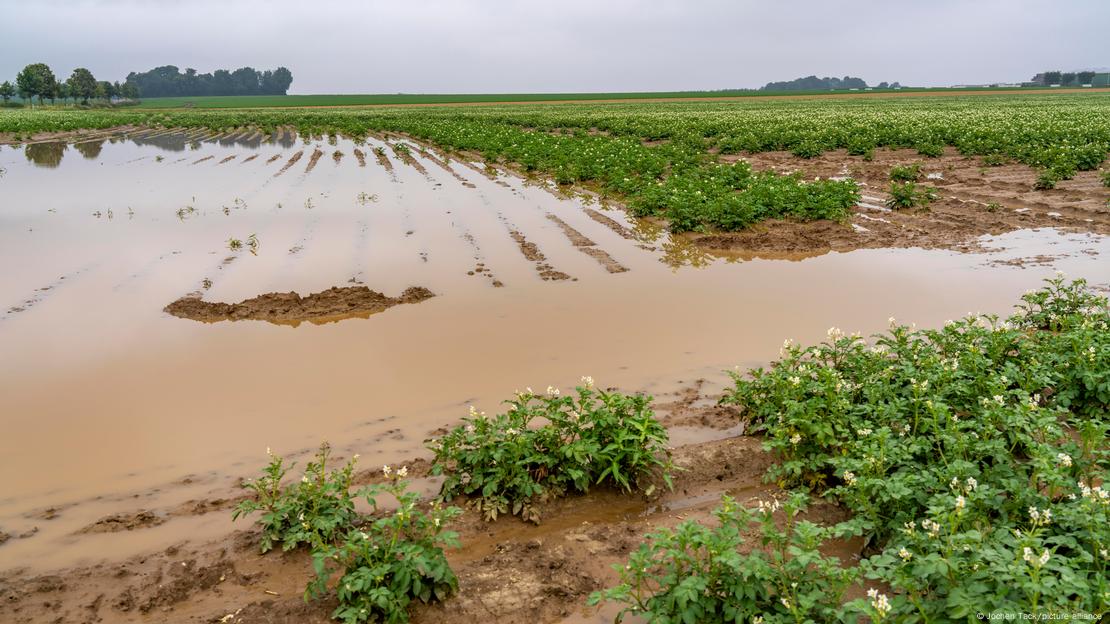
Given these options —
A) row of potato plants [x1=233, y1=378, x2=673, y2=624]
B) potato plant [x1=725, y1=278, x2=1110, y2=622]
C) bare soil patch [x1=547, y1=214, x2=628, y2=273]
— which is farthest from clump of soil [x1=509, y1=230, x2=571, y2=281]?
row of potato plants [x1=233, y1=378, x2=673, y2=624]

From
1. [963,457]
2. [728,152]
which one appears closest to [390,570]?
[963,457]

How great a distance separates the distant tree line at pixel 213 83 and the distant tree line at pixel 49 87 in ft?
145

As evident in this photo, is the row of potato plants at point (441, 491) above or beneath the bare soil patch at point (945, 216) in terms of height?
beneath

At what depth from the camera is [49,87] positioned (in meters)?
107

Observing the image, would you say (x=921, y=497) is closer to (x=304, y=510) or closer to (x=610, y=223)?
(x=304, y=510)

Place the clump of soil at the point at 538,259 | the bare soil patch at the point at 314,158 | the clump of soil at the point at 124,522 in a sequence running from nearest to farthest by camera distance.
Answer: the clump of soil at the point at 124,522 → the clump of soil at the point at 538,259 → the bare soil patch at the point at 314,158

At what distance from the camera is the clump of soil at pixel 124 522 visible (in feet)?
14.4

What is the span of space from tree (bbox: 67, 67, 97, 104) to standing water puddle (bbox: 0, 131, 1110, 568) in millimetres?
129128

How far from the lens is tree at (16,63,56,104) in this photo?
105 metres

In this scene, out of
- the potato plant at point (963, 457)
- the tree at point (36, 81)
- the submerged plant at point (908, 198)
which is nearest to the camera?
the potato plant at point (963, 457)

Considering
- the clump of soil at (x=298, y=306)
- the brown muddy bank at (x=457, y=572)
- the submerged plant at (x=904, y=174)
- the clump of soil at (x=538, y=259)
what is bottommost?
the brown muddy bank at (x=457, y=572)

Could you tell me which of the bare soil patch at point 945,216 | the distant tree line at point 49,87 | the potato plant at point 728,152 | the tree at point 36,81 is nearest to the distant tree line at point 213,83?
the distant tree line at point 49,87

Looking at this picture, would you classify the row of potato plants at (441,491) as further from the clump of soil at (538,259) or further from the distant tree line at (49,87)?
the distant tree line at (49,87)

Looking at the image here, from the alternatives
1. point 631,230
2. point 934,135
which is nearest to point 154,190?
point 631,230
